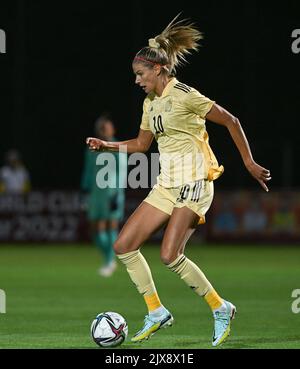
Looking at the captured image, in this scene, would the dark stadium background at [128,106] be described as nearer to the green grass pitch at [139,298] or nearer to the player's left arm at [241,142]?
the green grass pitch at [139,298]

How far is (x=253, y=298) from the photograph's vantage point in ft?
40.2

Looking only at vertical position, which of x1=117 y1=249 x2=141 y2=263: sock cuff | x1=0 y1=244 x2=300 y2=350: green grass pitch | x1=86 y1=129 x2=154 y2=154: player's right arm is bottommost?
x1=0 y1=244 x2=300 y2=350: green grass pitch

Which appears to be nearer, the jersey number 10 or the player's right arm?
the jersey number 10

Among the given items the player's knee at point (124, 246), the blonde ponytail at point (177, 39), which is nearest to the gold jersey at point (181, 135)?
the blonde ponytail at point (177, 39)

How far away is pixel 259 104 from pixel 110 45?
4193 millimetres

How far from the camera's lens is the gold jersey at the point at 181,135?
8.58 metres

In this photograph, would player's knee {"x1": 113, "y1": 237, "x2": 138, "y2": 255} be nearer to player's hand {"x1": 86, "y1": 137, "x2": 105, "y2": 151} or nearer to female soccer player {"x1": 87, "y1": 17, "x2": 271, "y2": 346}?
female soccer player {"x1": 87, "y1": 17, "x2": 271, "y2": 346}

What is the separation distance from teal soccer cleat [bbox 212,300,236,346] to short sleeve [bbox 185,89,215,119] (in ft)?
5.38

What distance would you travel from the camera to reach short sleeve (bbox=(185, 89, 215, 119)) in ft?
27.8

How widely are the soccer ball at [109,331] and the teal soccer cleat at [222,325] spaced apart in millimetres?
751

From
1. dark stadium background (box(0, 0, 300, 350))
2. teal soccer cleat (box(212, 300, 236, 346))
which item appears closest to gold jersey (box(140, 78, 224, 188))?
teal soccer cleat (box(212, 300, 236, 346))

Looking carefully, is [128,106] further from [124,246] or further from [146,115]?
[124,246]
